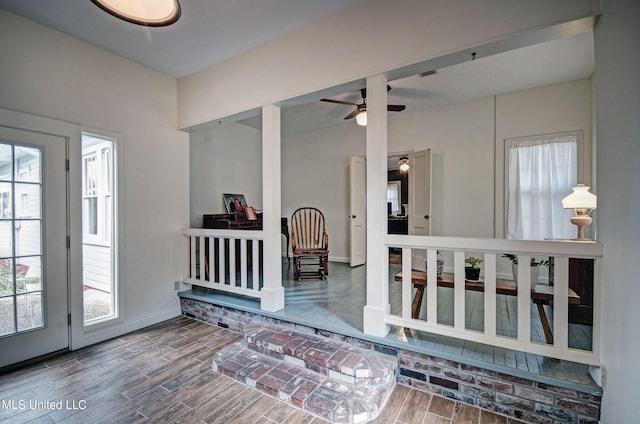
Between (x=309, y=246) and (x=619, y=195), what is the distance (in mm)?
3882

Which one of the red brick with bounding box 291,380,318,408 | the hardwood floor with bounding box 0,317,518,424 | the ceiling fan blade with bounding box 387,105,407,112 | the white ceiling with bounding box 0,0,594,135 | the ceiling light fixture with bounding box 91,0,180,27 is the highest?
the white ceiling with bounding box 0,0,594,135

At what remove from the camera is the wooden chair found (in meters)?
4.20

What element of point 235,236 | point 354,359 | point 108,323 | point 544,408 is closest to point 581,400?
point 544,408

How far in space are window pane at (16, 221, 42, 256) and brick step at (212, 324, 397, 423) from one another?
6.03 feet

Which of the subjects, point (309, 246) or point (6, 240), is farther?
point (309, 246)

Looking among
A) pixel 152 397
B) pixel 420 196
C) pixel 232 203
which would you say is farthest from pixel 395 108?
pixel 152 397

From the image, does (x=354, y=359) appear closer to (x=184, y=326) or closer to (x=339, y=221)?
(x=184, y=326)

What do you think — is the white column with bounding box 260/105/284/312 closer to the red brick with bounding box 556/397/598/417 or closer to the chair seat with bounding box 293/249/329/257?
the chair seat with bounding box 293/249/329/257

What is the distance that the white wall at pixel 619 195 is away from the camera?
4.16 ft

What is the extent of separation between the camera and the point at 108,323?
2.90 meters

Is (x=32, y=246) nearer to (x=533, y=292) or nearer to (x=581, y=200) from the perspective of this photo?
(x=533, y=292)

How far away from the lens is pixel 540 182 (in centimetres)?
396

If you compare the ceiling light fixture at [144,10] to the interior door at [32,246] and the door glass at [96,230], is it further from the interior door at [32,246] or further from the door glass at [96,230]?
the door glass at [96,230]

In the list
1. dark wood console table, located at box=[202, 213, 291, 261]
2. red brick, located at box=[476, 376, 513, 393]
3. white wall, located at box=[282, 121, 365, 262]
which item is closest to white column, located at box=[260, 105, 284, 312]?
dark wood console table, located at box=[202, 213, 291, 261]
